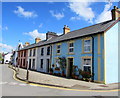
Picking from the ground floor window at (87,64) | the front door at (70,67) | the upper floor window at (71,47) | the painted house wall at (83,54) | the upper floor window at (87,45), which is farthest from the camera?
the front door at (70,67)

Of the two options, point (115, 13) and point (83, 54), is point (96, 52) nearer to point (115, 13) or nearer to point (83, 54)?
point (83, 54)

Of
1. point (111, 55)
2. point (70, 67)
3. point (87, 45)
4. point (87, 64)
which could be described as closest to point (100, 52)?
point (111, 55)

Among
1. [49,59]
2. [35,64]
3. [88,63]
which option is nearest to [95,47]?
[88,63]

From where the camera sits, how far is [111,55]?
1249 cm

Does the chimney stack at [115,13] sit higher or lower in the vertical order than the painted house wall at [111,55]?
higher

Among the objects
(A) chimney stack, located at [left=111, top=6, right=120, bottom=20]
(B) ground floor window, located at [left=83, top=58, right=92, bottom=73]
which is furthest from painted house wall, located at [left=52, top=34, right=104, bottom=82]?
(A) chimney stack, located at [left=111, top=6, right=120, bottom=20]

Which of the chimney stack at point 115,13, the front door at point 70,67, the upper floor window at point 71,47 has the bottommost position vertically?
the front door at point 70,67

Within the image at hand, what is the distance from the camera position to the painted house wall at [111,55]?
11938mm

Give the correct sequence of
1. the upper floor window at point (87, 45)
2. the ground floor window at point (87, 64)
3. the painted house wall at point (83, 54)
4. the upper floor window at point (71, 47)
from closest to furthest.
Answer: the painted house wall at point (83, 54)
the ground floor window at point (87, 64)
the upper floor window at point (87, 45)
the upper floor window at point (71, 47)

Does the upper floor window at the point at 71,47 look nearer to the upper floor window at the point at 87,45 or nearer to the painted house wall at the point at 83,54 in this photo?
the painted house wall at the point at 83,54

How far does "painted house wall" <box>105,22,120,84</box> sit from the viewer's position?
11.9m

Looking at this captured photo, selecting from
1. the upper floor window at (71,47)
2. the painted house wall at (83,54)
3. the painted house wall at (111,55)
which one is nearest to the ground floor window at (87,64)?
the painted house wall at (83,54)

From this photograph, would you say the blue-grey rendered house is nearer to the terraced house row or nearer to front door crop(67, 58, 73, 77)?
the terraced house row

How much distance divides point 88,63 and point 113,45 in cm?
335
